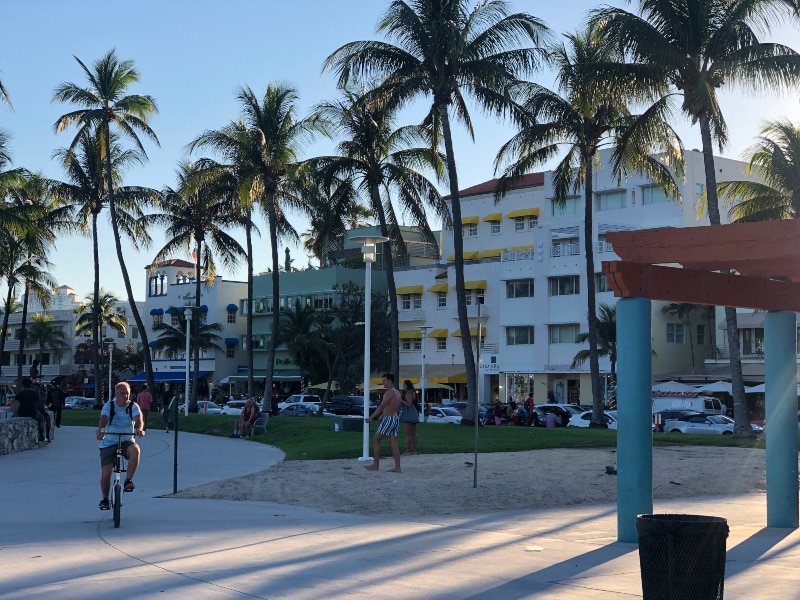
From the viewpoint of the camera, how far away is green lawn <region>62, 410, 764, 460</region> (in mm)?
22572

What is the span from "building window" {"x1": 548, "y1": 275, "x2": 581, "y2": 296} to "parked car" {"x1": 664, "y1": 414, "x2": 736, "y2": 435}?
20055 mm

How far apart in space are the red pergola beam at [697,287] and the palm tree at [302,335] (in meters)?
57.0

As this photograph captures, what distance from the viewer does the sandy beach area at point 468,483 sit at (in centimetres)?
1511

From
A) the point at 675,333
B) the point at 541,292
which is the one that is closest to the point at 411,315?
the point at 541,292

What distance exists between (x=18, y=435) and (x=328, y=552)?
16.7 metres

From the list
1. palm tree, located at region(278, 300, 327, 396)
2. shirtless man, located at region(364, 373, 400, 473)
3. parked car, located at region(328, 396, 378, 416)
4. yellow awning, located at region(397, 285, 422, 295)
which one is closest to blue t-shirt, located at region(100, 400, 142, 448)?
shirtless man, located at region(364, 373, 400, 473)

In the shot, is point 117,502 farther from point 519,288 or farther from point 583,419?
point 519,288

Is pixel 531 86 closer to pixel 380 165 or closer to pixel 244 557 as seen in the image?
pixel 380 165

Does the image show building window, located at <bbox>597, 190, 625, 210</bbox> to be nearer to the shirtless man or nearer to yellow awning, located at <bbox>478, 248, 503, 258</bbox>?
yellow awning, located at <bbox>478, 248, 503, 258</bbox>

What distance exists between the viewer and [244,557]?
1018 cm

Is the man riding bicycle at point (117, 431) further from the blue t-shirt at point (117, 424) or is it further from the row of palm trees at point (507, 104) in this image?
the row of palm trees at point (507, 104)

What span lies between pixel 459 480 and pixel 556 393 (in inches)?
1888

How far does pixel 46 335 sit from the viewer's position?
100 metres

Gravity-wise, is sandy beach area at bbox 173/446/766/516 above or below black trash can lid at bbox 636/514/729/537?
below
